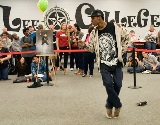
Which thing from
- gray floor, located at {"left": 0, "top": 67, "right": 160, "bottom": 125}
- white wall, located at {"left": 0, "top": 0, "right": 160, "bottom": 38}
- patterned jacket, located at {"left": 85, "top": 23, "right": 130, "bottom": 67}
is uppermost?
white wall, located at {"left": 0, "top": 0, "right": 160, "bottom": 38}

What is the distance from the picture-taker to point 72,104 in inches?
235

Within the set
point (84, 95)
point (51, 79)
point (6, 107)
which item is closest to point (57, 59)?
point (51, 79)

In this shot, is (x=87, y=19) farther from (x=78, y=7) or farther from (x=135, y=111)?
(x=135, y=111)

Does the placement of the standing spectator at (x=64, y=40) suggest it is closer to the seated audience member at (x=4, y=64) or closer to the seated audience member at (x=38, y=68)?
the seated audience member at (x=4, y=64)

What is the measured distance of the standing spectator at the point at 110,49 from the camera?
4.77 m

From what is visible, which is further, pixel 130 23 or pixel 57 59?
pixel 130 23

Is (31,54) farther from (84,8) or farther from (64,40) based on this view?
(84,8)

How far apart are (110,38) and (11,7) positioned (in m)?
11.8

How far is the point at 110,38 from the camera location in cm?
476

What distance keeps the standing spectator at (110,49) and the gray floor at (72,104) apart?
472 millimetres

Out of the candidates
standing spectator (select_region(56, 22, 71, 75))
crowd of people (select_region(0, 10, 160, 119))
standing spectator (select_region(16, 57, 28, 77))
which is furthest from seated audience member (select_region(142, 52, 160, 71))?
standing spectator (select_region(16, 57, 28, 77))

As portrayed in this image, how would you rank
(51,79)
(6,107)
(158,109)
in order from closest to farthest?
1. (158,109)
2. (6,107)
3. (51,79)

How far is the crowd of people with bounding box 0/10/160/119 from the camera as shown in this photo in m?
4.79

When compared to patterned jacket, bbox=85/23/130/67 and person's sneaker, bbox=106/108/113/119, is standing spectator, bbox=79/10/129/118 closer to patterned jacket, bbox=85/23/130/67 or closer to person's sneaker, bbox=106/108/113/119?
patterned jacket, bbox=85/23/130/67
